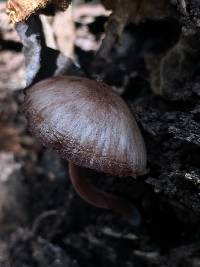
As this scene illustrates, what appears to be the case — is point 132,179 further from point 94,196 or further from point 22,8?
point 22,8

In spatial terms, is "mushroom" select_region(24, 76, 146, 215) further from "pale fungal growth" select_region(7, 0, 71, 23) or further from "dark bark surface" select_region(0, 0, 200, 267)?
"pale fungal growth" select_region(7, 0, 71, 23)

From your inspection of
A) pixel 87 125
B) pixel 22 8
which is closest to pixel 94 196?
pixel 87 125

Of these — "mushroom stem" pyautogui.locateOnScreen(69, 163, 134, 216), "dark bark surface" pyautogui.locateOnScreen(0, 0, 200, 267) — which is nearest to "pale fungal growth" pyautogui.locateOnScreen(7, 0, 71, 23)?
"dark bark surface" pyautogui.locateOnScreen(0, 0, 200, 267)

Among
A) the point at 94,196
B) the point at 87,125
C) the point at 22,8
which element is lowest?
the point at 94,196

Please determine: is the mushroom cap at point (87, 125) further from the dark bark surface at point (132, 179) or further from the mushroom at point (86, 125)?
the dark bark surface at point (132, 179)

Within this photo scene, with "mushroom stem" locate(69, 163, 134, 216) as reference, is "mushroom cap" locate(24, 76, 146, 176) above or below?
above

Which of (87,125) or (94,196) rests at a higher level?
(87,125)

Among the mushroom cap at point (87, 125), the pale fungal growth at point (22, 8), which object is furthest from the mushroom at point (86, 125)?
the pale fungal growth at point (22, 8)
